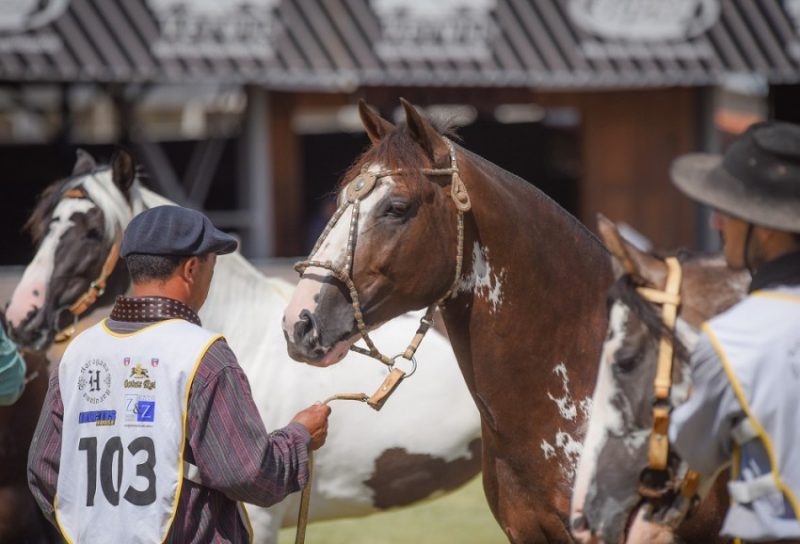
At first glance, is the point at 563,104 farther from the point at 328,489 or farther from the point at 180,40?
the point at 328,489

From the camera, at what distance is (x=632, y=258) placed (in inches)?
102

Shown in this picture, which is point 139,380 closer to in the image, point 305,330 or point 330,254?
point 305,330

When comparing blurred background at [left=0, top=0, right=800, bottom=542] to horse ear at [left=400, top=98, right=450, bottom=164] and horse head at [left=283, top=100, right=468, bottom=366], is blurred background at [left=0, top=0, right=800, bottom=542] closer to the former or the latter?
horse head at [left=283, top=100, right=468, bottom=366]

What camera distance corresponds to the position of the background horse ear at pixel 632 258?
8.28 ft

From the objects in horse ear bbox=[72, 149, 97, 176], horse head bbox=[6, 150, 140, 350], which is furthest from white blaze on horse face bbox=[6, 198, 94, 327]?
horse ear bbox=[72, 149, 97, 176]

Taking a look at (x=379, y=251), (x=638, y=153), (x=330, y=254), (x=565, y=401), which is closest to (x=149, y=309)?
(x=330, y=254)

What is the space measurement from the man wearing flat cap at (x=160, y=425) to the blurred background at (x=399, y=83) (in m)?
3.93

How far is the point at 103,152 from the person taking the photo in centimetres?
1250

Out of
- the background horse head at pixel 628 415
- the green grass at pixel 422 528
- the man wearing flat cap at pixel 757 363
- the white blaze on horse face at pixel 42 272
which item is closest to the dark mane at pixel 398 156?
the background horse head at pixel 628 415

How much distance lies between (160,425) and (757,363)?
1.30m

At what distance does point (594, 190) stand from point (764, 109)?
2.41 m

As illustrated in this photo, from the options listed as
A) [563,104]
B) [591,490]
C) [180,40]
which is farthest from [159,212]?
[563,104]

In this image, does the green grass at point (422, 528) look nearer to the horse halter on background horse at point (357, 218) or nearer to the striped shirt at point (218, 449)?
the horse halter on background horse at point (357, 218)

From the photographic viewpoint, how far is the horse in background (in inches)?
160
